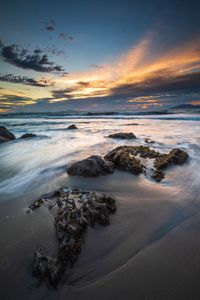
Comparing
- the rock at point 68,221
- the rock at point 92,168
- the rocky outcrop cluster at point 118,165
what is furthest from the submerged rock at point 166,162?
the rock at point 68,221

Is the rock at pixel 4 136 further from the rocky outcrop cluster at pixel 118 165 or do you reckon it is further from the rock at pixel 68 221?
the rock at pixel 68 221

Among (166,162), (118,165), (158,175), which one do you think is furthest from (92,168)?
(166,162)

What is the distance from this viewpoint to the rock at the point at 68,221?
1.83m

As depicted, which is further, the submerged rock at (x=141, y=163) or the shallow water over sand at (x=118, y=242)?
the submerged rock at (x=141, y=163)

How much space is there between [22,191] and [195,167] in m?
4.47

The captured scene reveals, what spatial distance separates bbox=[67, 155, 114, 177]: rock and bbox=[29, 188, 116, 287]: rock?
107 centimetres

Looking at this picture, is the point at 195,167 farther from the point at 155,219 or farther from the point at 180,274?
the point at 180,274

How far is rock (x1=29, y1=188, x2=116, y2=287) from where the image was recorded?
6.00 feet

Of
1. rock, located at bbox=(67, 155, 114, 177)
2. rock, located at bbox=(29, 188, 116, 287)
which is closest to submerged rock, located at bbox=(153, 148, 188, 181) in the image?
rock, located at bbox=(67, 155, 114, 177)

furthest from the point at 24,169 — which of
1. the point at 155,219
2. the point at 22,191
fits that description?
the point at 155,219

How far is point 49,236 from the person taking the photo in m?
2.29

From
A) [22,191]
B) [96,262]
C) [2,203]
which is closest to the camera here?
[96,262]

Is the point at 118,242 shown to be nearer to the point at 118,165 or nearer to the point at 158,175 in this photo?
the point at 158,175

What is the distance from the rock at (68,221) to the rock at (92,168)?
1068 millimetres
